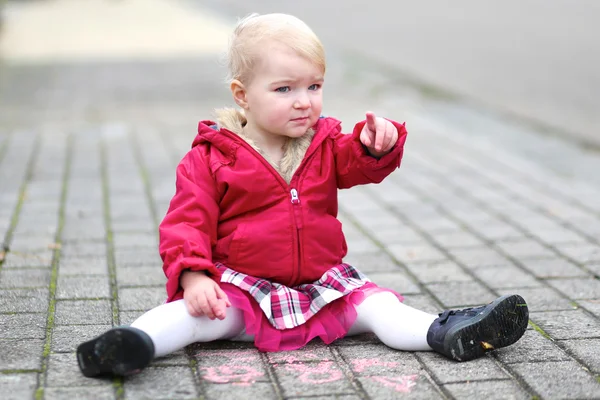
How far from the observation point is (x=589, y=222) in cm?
461

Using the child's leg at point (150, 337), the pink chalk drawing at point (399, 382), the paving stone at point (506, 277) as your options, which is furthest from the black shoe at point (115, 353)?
the paving stone at point (506, 277)

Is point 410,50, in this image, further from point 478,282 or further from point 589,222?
point 478,282

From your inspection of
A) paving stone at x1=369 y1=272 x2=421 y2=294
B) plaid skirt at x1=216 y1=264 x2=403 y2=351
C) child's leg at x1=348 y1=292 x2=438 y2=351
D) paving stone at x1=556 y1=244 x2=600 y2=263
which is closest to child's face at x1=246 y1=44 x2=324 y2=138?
plaid skirt at x1=216 y1=264 x2=403 y2=351

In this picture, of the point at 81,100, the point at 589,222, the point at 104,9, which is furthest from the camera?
the point at 104,9

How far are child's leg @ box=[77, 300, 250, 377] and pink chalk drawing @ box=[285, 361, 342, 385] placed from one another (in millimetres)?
274

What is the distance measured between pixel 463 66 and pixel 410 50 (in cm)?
134

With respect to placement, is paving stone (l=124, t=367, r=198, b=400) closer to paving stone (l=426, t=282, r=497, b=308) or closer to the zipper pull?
the zipper pull

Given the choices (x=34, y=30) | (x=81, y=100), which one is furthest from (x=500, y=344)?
(x=34, y=30)

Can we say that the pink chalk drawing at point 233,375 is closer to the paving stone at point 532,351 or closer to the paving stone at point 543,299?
the paving stone at point 532,351

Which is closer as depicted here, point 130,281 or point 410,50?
point 130,281

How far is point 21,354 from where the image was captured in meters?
2.76

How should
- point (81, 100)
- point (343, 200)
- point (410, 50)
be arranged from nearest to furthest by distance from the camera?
point (343, 200)
point (81, 100)
point (410, 50)

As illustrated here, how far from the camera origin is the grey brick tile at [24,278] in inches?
138

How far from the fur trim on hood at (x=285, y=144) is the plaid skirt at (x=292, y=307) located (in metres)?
0.37
